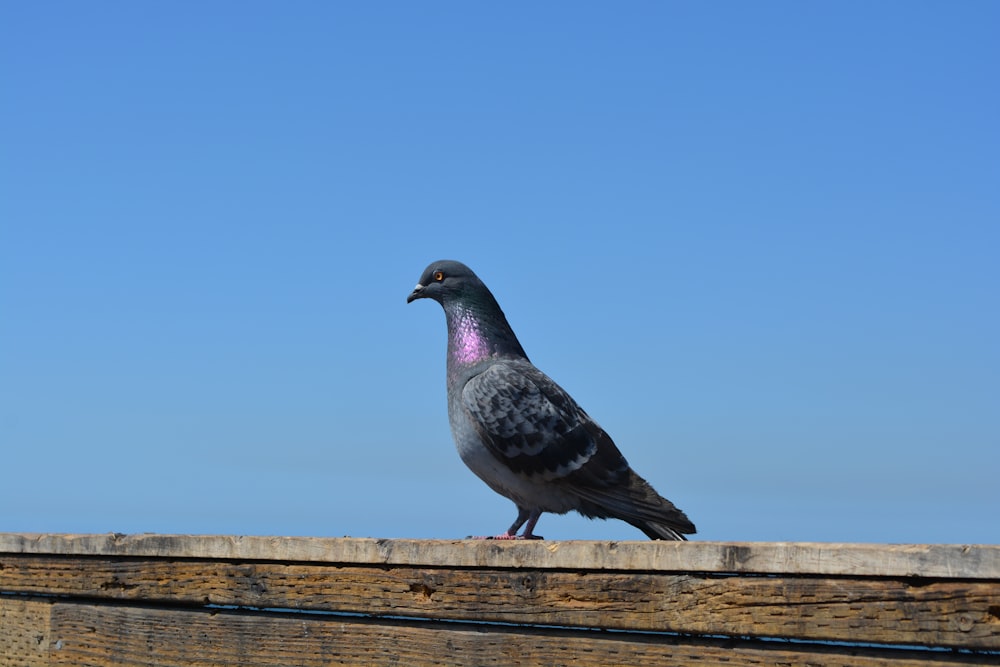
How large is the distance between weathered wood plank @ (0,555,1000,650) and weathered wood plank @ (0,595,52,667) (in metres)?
0.12

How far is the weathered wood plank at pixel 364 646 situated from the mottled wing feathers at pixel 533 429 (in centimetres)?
145

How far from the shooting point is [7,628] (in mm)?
5219

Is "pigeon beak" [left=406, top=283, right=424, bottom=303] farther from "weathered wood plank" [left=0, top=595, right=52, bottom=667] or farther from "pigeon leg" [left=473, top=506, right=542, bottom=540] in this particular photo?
"weathered wood plank" [left=0, top=595, right=52, bottom=667]

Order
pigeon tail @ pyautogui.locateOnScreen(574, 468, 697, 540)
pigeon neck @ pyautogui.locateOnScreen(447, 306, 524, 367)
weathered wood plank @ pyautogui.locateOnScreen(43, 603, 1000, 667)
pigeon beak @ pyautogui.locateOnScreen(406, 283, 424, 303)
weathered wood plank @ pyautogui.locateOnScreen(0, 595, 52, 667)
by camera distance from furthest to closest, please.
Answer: pigeon beak @ pyautogui.locateOnScreen(406, 283, 424, 303)
pigeon neck @ pyautogui.locateOnScreen(447, 306, 524, 367)
pigeon tail @ pyautogui.locateOnScreen(574, 468, 697, 540)
weathered wood plank @ pyautogui.locateOnScreen(0, 595, 52, 667)
weathered wood plank @ pyautogui.locateOnScreen(43, 603, 1000, 667)

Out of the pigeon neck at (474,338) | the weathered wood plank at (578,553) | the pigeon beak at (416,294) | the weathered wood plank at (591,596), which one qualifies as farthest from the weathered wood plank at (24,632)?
the pigeon beak at (416,294)

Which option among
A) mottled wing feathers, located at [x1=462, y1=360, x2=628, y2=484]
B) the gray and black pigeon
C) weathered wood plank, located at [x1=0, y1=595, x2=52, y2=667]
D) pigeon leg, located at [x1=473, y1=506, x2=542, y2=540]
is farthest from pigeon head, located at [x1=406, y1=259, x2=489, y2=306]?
weathered wood plank, located at [x1=0, y1=595, x2=52, y2=667]

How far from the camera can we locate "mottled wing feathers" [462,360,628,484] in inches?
216

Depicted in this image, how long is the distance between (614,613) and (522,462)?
1.81 meters

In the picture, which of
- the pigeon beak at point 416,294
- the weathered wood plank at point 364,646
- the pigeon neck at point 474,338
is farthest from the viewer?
the pigeon beak at point 416,294

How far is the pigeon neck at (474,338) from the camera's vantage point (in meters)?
6.03

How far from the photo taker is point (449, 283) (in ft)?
20.3

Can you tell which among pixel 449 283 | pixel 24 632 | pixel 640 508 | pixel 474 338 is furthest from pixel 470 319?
pixel 24 632

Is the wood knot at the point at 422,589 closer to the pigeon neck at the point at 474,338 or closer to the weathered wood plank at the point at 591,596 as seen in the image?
the weathered wood plank at the point at 591,596

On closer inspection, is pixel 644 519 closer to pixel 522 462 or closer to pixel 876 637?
pixel 522 462
